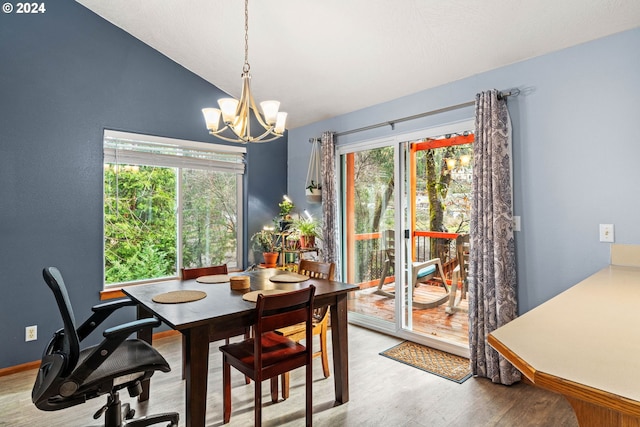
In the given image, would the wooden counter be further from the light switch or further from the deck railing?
the deck railing

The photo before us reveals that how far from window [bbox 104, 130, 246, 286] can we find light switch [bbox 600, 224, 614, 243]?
3.51 metres

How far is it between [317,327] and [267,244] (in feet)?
6.30

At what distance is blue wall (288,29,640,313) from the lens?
2.29 metres

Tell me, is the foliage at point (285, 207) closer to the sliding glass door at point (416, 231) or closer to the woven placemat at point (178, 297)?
the sliding glass door at point (416, 231)

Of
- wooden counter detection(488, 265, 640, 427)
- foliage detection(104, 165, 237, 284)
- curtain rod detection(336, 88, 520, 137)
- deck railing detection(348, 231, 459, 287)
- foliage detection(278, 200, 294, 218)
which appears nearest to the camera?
wooden counter detection(488, 265, 640, 427)

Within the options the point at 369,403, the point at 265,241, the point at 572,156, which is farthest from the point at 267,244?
the point at 572,156

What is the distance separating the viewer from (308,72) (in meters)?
3.53

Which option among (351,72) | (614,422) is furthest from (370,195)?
(614,422)

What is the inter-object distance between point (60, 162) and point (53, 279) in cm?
202

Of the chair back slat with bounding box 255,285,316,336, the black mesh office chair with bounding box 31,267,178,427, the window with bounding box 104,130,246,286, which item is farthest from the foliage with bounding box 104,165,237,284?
the chair back slat with bounding box 255,285,316,336

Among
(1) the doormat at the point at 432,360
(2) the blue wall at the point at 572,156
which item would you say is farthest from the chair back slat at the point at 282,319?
(2) the blue wall at the point at 572,156

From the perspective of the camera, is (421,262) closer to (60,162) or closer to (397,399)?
(397,399)

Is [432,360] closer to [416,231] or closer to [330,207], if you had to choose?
[416,231]

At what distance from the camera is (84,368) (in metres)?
1.63
